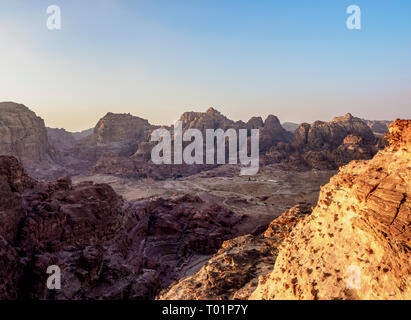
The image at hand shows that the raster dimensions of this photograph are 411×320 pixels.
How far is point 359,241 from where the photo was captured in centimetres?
482

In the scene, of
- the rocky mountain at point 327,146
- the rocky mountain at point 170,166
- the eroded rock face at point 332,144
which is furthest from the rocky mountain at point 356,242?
the rocky mountain at point 327,146

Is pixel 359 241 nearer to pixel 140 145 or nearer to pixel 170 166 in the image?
pixel 170 166

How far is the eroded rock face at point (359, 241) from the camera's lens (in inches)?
164

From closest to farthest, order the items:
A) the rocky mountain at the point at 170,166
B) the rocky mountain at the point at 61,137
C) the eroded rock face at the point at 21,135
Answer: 1. the eroded rock face at the point at 21,135
2. the rocky mountain at the point at 170,166
3. the rocky mountain at the point at 61,137

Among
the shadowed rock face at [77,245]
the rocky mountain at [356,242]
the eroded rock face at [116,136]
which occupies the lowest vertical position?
the shadowed rock face at [77,245]

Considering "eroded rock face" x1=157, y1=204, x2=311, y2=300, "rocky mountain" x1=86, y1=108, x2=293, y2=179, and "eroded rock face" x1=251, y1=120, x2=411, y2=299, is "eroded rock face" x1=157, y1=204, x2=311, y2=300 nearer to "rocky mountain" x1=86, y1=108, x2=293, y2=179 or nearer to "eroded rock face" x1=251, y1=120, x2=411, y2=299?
"eroded rock face" x1=251, y1=120, x2=411, y2=299

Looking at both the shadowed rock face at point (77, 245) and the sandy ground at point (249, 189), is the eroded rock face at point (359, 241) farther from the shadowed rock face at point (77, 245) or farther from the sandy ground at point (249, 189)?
the sandy ground at point (249, 189)

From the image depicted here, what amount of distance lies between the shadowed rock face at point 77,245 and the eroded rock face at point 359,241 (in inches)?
377

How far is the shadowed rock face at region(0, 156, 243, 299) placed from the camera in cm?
1062

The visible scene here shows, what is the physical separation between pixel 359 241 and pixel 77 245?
46.8ft

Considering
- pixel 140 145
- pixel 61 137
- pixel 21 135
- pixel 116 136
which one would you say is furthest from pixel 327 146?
pixel 61 137
